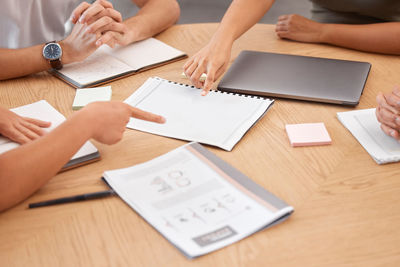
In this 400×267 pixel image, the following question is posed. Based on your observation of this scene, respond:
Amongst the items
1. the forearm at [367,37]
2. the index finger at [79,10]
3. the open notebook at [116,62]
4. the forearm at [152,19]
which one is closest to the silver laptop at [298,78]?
the forearm at [367,37]

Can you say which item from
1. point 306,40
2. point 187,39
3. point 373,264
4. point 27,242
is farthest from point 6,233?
point 306,40

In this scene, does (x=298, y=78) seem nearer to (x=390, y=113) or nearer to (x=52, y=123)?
(x=390, y=113)

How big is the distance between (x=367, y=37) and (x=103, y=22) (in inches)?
31.3

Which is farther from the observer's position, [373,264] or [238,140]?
[238,140]

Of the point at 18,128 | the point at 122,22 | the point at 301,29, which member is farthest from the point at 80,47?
the point at 301,29

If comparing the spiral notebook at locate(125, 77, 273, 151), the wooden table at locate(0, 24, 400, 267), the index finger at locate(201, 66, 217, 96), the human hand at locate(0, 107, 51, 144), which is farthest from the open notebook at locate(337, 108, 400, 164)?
the human hand at locate(0, 107, 51, 144)

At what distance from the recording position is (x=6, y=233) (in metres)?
0.78

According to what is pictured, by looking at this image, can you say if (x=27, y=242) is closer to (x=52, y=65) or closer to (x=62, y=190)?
(x=62, y=190)

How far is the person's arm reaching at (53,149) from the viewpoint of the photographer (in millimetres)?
822

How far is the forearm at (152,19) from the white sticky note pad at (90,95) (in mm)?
296

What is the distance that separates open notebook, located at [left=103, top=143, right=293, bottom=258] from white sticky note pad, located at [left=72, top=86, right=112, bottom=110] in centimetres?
33

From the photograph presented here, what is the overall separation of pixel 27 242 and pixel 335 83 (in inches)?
32.0

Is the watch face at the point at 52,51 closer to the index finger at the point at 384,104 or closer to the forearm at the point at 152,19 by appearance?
the forearm at the point at 152,19

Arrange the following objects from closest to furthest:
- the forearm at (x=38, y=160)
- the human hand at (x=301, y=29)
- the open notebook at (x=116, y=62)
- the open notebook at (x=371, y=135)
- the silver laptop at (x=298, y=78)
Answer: the forearm at (x=38, y=160)
the open notebook at (x=371, y=135)
the silver laptop at (x=298, y=78)
the open notebook at (x=116, y=62)
the human hand at (x=301, y=29)
